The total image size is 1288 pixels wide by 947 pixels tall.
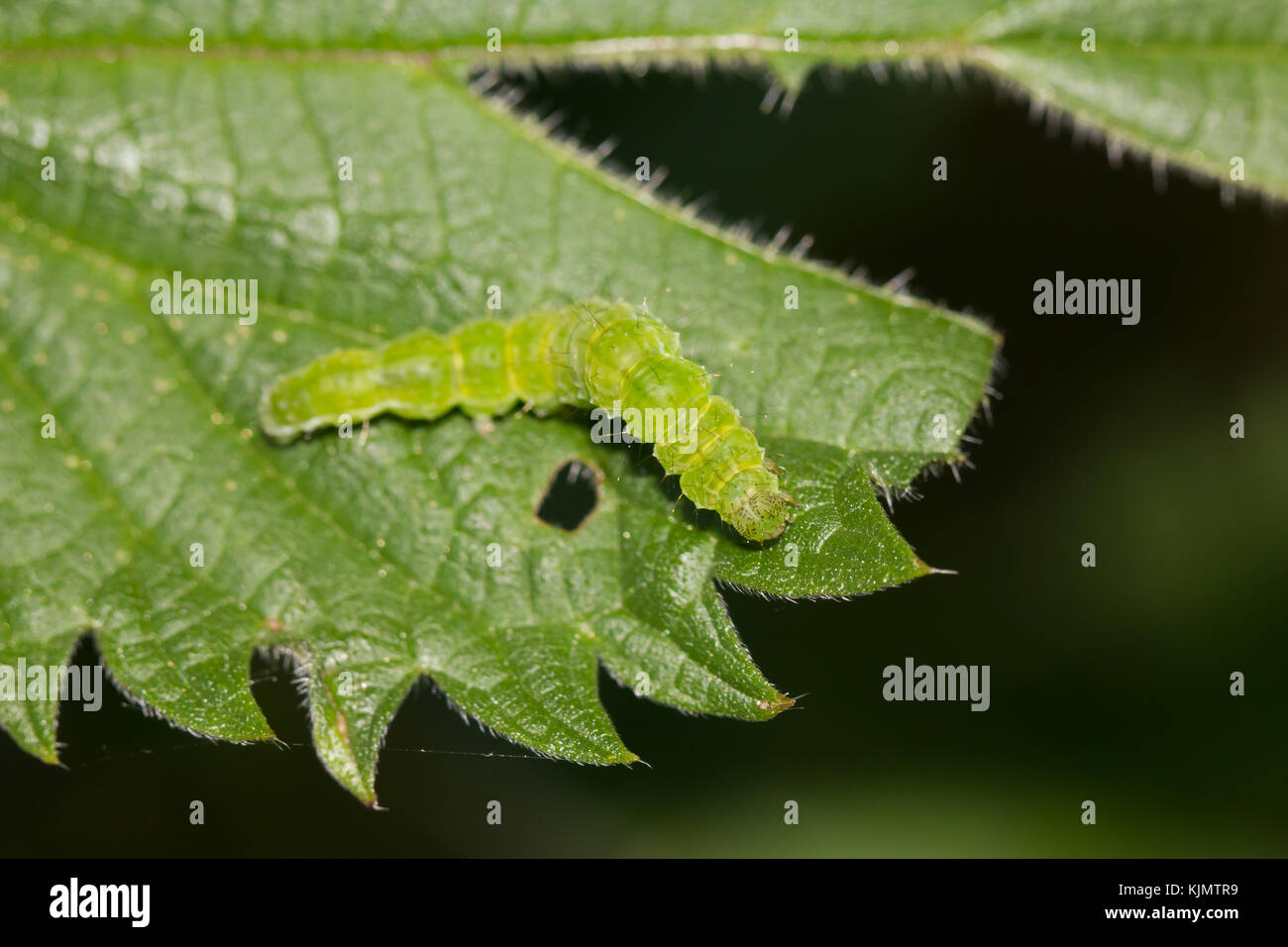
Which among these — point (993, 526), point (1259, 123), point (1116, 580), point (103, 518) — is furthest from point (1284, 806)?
point (103, 518)

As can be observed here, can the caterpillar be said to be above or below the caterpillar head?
above

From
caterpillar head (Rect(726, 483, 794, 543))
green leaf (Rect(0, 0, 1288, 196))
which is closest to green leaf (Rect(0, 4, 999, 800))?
green leaf (Rect(0, 0, 1288, 196))

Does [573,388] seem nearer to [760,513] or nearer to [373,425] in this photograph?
[373,425]

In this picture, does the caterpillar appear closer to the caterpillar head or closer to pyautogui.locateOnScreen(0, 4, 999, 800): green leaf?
the caterpillar head

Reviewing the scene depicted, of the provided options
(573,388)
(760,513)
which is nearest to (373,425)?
(573,388)

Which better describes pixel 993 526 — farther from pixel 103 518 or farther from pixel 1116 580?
pixel 103 518

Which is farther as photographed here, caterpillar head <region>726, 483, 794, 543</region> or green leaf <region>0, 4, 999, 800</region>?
green leaf <region>0, 4, 999, 800</region>
